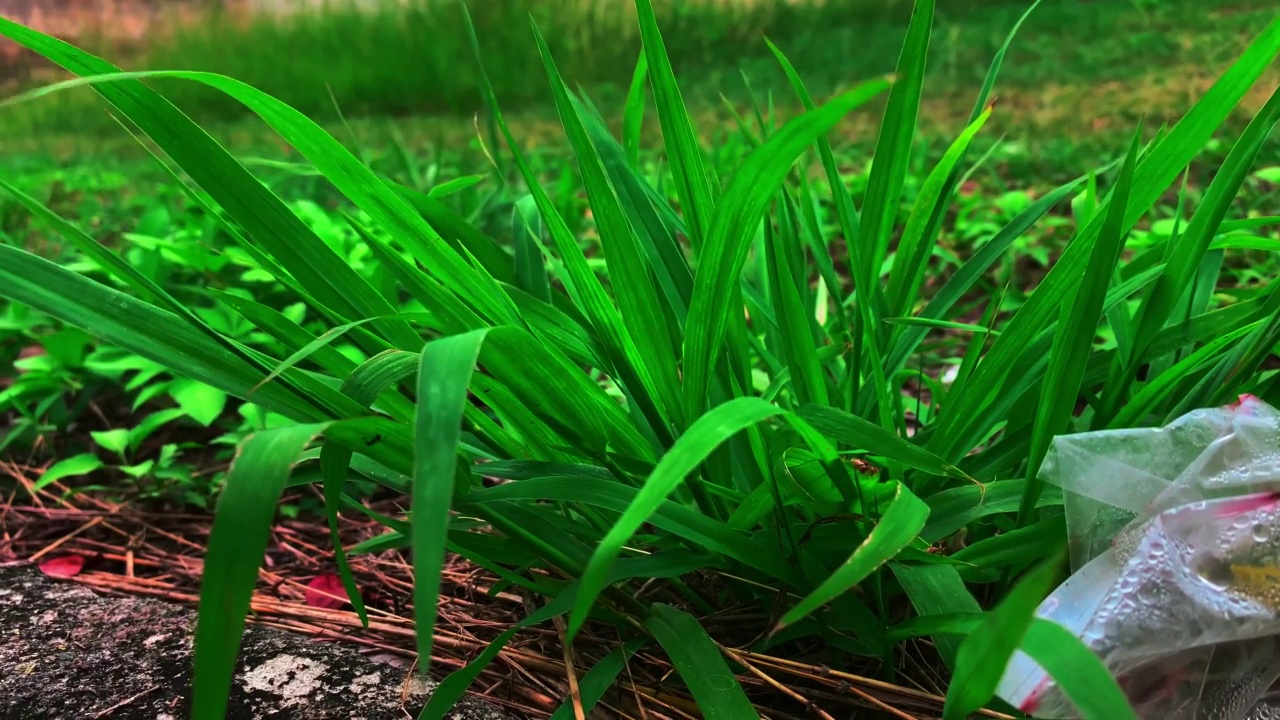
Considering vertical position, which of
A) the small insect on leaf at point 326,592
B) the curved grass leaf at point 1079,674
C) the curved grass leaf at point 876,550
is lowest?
the small insect on leaf at point 326,592

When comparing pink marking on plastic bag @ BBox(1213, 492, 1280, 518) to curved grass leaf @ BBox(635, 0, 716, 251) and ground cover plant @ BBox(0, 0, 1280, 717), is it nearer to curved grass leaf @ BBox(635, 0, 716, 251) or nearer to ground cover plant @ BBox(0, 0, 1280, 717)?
ground cover plant @ BBox(0, 0, 1280, 717)

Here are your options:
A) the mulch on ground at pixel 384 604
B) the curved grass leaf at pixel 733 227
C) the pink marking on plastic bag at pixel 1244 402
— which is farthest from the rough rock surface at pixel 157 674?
the pink marking on plastic bag at pixel 1244 402

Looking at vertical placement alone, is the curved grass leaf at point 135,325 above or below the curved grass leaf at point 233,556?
above

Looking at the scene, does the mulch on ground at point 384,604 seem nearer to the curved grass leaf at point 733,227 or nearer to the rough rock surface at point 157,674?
the rough rock surface at point 157,674

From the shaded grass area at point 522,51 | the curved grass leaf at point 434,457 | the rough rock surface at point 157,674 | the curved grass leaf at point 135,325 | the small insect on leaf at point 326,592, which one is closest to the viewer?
the curved grass leaf at point 434,457

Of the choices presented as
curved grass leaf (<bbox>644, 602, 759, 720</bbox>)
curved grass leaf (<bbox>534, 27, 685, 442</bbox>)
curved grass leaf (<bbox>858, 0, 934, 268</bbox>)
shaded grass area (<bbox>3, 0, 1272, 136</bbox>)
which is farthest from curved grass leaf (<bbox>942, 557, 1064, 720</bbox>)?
shaded grass area (<bbox>3, 0, 1272, 136</bbox>)

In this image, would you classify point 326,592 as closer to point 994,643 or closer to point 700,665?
point 700,665
